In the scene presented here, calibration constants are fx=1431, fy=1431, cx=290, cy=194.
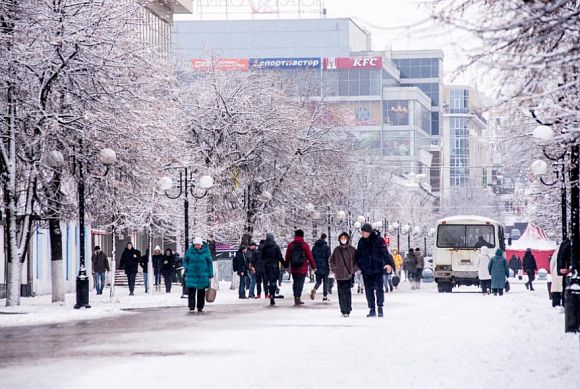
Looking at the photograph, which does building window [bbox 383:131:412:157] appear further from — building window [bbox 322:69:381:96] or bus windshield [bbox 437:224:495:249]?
bus windshield [bbox 437:224:495:249]

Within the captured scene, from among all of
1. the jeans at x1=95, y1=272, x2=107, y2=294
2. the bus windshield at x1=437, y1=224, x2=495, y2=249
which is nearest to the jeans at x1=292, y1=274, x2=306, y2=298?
the jeans at x1=95, y1=272, x2=107, y2=294

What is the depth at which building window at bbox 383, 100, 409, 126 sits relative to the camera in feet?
589

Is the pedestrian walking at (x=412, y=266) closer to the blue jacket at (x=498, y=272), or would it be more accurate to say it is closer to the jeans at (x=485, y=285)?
the jeans at (x=485, y=285)

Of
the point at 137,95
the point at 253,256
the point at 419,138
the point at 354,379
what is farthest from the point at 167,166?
the point at 419,138

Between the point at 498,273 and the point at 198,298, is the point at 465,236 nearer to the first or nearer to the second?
the point at 498,273

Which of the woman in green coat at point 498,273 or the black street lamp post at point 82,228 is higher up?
the black street lamp post at point 82,228

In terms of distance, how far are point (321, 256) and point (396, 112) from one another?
144201 mm

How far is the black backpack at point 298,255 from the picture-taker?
32594mm

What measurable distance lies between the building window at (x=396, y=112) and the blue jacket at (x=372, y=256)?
500 feet

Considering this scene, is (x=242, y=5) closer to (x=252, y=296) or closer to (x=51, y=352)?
(x=252, y=296)

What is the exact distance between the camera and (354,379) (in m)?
14.1

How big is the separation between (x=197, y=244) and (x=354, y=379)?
15.9 m

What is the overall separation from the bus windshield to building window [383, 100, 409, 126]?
121m

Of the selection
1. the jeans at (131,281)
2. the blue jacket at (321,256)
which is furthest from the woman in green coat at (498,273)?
the jeans at (131,281)
